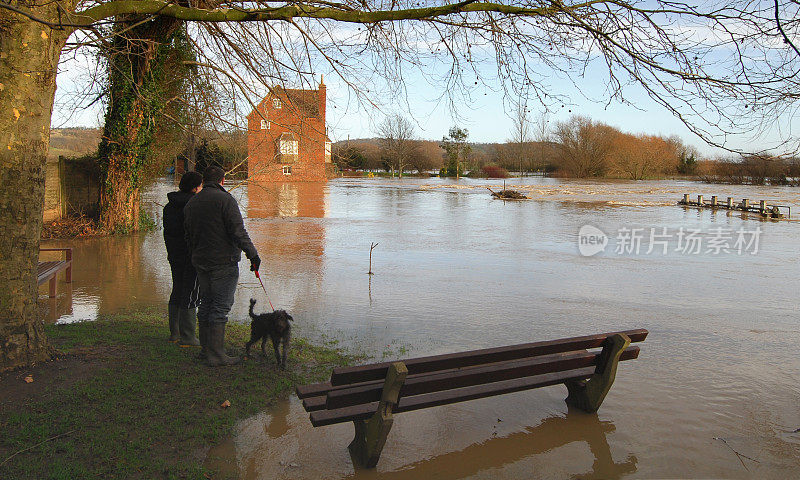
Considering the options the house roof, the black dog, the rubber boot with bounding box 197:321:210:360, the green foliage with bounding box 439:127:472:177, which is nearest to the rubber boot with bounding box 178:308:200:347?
the rubber boot with bounding box 197:321:210:360

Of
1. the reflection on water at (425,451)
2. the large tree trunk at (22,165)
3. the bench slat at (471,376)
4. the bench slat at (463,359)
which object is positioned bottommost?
the reflection on water at (425,451)

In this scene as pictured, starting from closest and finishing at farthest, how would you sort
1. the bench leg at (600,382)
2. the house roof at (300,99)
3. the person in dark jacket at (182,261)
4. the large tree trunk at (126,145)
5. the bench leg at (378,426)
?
the bench leg at (378,426) → the bench leg at (600,382) → the person in dark jacket at (182,261) → the house roof at (300,99) → the large tree trunk at (126,145)

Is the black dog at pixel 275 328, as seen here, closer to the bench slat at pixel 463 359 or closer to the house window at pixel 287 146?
the bench slat at pixel 463 359

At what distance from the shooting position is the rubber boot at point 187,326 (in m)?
5.73

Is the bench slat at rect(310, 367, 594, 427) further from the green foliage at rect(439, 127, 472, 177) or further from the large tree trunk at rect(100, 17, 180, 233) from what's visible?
the green foliage at rect(439, 127, 472, 177)

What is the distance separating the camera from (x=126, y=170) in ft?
49.0

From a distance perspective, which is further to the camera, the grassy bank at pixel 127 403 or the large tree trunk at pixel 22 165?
the large tree trunk at pixel 22 165

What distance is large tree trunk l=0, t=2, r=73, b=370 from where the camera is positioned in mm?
4469

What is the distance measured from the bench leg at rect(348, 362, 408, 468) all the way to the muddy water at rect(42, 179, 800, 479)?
131 mm

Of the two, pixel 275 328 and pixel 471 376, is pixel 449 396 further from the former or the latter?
pixel 275 328

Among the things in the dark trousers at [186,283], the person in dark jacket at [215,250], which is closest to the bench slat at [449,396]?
the person in dark jacket at [215,250]

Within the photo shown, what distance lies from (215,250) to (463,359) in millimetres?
2526

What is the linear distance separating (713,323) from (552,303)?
224cm

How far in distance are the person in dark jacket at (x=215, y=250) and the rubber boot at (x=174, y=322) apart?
32.9 inches
